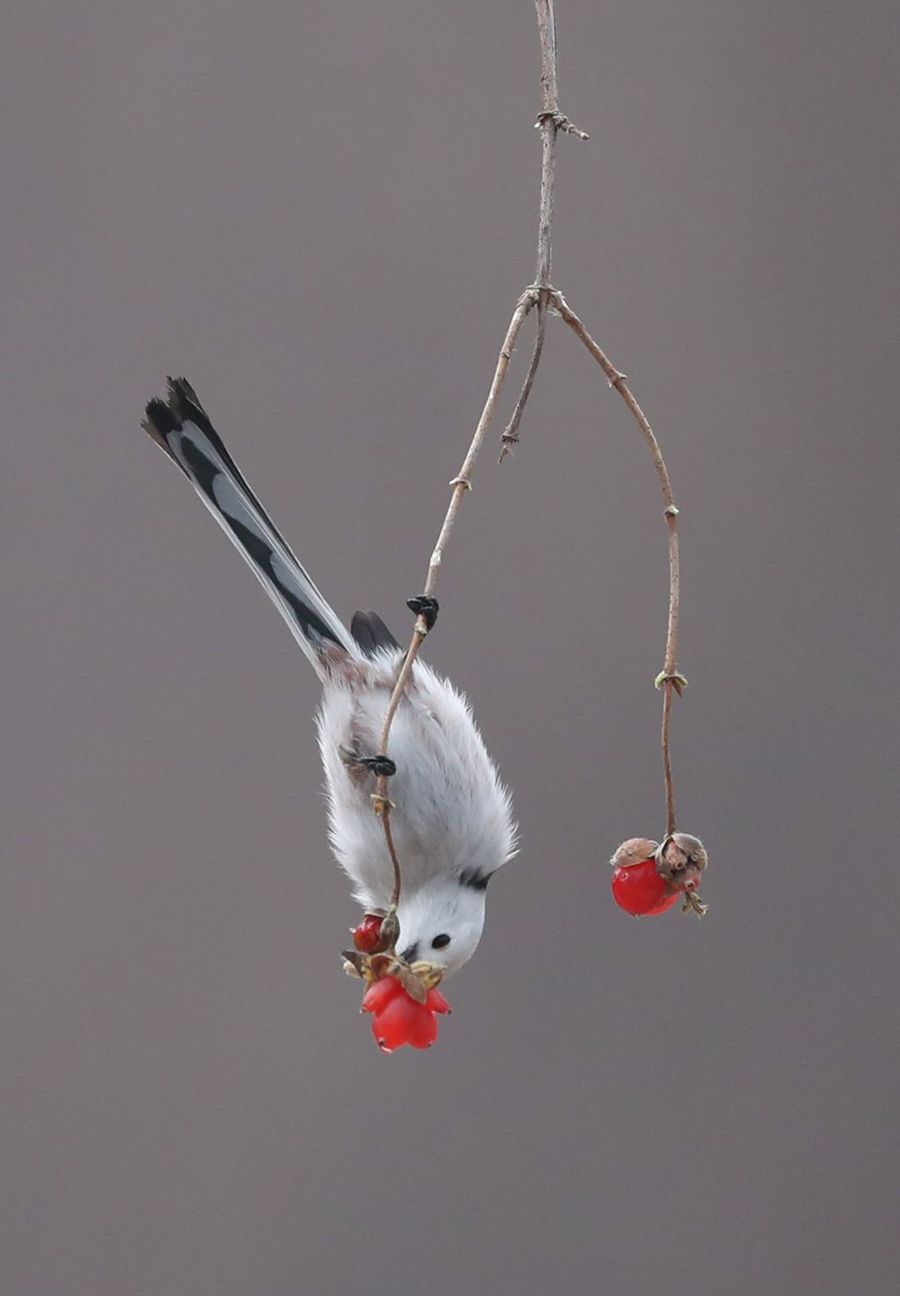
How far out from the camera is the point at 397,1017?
2.13ft

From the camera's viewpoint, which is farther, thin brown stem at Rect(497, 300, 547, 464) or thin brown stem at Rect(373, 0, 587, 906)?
thin brown stem at Rect(497, 300, 547, 464)

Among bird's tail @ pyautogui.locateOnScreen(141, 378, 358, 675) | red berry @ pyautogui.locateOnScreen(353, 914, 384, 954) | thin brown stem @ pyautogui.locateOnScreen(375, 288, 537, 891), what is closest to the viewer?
thin brown stem @ pyautogui.locateOnScreen(375, 288, 537, 891)

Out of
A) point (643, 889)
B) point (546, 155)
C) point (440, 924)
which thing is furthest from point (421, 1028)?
point (546, 155)

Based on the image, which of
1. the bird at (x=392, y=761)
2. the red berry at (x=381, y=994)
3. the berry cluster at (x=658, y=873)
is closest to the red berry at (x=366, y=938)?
the red berry at (x=381, y=994)

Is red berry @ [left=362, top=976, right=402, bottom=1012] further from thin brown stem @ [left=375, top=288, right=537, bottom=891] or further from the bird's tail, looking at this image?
the bird's tail

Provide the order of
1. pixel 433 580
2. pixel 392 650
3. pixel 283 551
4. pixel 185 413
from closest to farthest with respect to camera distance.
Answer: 1. pixel 433 580
2. pixel 185 413
3. pixel 283 551
4. pixel 392 650

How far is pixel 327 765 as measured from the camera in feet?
3.47

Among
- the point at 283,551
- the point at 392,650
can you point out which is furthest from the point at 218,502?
the point at 392,650

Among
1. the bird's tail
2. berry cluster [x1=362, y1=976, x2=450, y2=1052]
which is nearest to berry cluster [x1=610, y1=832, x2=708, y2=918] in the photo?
berry cluster [x1=362, y1=976, x2=450, y2=1052]

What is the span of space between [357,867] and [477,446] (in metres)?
0.47

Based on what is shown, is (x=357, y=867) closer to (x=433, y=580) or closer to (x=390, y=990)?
(x=390, y=990)

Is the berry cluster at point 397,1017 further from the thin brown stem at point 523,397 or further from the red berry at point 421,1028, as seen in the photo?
the thin brown stem at point 523,397

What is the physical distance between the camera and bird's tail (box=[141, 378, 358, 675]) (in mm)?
873

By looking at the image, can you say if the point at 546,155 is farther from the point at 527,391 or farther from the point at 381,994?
the point at 381,994
